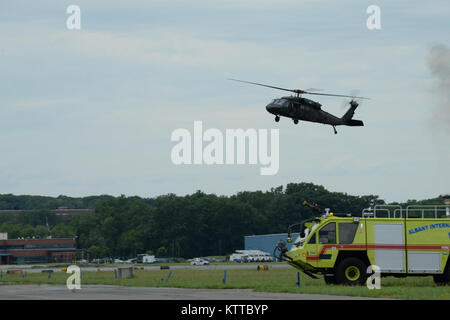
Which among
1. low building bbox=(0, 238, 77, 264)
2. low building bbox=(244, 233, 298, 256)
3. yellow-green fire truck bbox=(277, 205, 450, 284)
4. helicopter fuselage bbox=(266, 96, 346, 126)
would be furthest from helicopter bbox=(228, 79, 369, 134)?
low building bbox=(0, 238, 77, 264)

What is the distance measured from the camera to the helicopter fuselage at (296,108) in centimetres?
5825

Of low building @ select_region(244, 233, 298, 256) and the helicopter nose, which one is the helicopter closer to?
the helicopter nose

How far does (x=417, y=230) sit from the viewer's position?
34.1 metres

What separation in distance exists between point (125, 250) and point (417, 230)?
16883 centimetres

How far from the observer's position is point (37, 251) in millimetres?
181375

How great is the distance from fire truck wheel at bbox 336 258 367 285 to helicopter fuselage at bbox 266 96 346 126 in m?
25.4

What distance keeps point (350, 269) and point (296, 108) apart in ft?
85.9

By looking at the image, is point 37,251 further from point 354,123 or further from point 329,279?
point 329,279

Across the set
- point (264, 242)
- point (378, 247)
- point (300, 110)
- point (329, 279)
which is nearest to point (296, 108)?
point (300, 110)

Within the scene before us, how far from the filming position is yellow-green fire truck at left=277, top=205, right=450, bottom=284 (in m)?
33.8
